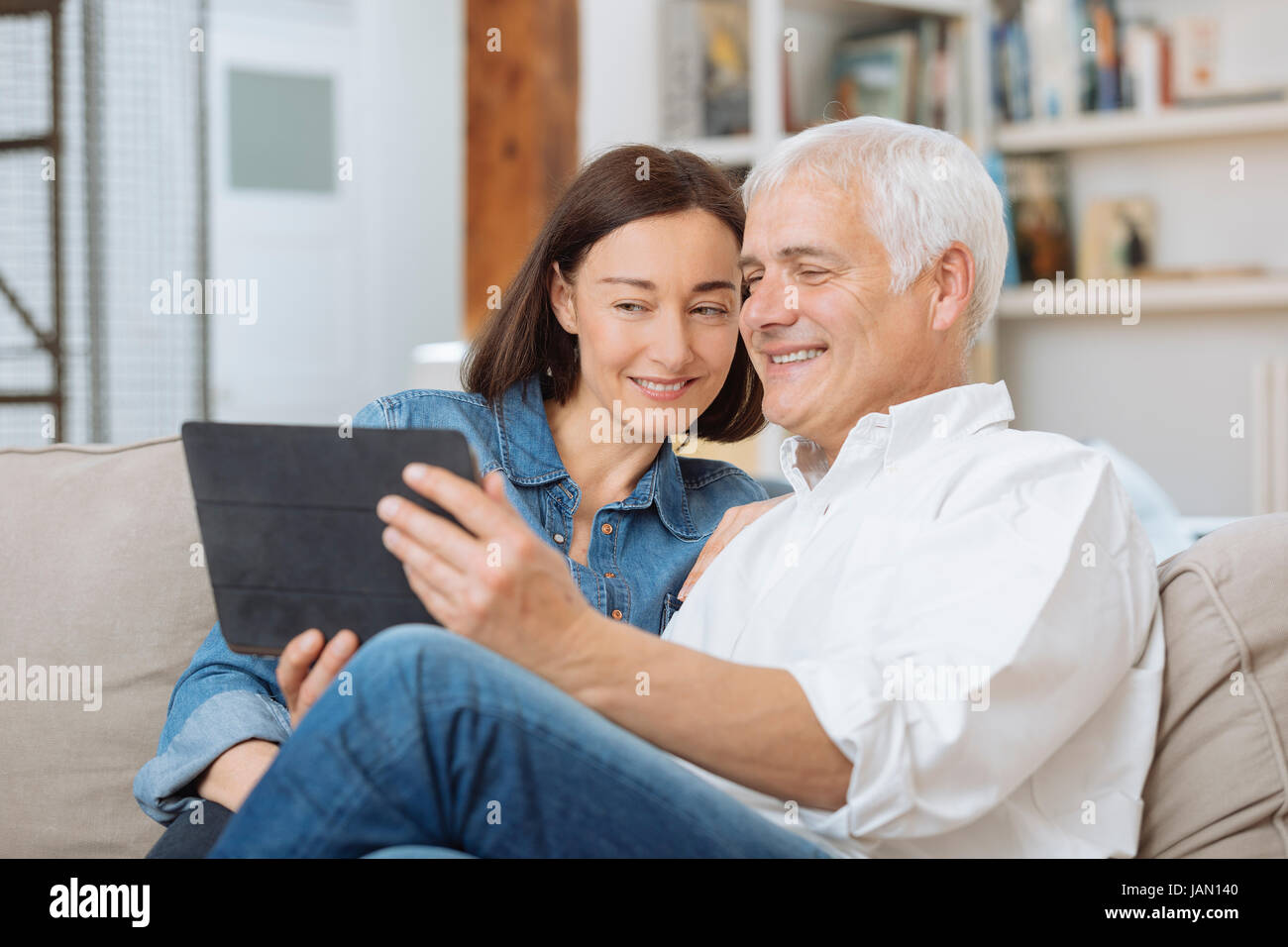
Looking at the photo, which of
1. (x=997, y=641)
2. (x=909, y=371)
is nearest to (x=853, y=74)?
(x=909, y=371)

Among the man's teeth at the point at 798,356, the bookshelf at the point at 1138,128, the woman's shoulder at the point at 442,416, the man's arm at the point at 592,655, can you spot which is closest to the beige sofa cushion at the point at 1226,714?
the man's arm at the point at 592,655

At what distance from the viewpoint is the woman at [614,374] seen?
1524 mm

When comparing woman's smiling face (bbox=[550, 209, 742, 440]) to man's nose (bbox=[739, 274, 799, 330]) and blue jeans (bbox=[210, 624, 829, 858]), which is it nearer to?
man's nose (bbox=[739, 274, 799, 330])

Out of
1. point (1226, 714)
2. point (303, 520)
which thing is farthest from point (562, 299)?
point (1226, 714)

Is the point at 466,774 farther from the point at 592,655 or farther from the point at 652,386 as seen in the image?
the point at 652,386

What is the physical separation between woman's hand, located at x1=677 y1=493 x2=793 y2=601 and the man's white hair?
328 mm

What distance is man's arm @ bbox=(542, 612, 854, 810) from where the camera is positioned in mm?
969

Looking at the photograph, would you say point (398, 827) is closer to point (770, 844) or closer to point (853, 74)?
point (770, 844)

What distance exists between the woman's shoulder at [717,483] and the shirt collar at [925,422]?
1.42 feet

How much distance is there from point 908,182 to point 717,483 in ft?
1.87

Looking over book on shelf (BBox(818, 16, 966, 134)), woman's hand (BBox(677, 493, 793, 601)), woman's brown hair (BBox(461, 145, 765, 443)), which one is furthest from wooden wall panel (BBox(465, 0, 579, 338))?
woman's hand (BBox(677, 493, 793, 601))

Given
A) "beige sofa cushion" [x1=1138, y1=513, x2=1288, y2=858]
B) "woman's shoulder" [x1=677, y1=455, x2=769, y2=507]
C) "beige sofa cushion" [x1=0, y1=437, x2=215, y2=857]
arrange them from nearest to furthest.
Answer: "beige sofa cushion" [x1=1138, y1=513, x2=1288, y2=858] < "beige sofa cushion" [x1=0, y1=437, x2=215, y2=857] < "woman's shoulder" [x1=677, y1=455, x2=769, y2=507]

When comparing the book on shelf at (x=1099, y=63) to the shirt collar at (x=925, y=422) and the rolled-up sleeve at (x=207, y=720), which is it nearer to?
the shirt collar at (x=925, y=422)
